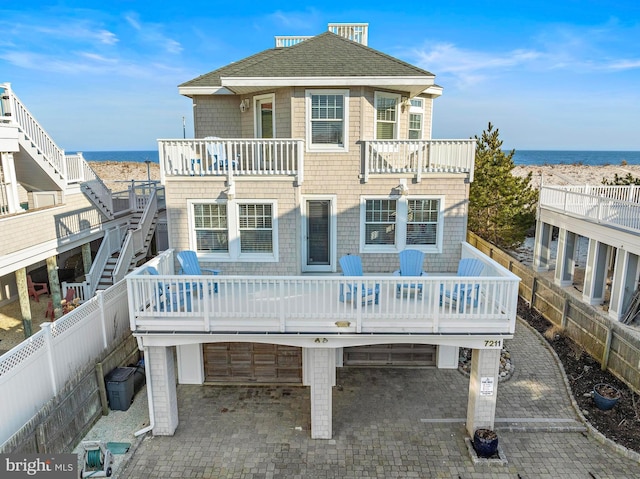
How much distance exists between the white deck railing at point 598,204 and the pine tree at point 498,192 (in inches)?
62.6

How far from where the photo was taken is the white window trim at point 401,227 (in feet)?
35.1

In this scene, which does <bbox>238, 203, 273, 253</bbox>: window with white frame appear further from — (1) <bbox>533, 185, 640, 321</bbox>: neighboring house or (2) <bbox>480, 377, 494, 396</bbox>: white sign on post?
(1) <bbox>533, 185, 640, 321</bbox>: neighboring house

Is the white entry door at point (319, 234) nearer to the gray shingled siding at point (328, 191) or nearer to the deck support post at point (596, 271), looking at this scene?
the gray shingled siding at point (328, 191)

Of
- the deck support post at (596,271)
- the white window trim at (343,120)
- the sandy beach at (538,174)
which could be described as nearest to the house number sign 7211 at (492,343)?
the white window trim at (343,120)

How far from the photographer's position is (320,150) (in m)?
10.6

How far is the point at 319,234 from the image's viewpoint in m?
11.1

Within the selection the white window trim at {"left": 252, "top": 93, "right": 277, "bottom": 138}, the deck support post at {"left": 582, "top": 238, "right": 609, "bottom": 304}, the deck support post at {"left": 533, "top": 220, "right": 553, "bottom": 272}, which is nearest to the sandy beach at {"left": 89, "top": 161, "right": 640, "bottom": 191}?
the deck support post at {"left": 533, "top": 220, "right": 553, "bottom": 272}

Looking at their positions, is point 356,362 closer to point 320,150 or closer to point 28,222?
point 320,150

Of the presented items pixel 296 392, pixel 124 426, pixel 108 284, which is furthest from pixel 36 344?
pixel 108 284

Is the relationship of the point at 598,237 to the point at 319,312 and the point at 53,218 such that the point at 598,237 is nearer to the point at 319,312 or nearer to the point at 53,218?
the point at 319,312

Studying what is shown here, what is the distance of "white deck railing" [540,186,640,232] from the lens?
42.2 feet

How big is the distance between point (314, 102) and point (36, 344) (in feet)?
26.6

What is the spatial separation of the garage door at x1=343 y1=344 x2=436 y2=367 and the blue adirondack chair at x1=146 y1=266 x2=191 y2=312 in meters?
5.01

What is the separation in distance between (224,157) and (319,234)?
10.6 feet
